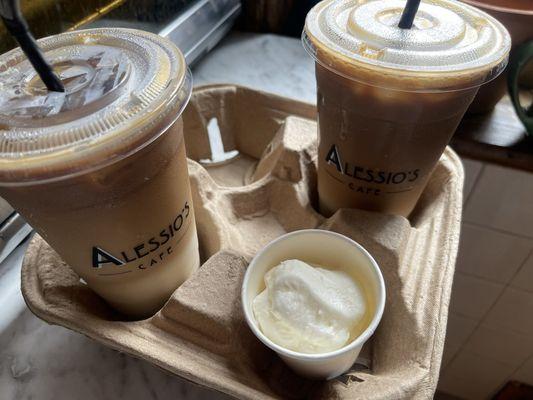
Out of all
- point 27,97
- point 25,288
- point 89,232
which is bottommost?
point 25,288

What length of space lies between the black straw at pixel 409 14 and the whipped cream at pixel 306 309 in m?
0.30

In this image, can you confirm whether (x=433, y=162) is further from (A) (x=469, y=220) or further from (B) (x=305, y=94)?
(A) (x=469, y=220)

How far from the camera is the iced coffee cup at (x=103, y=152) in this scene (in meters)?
0.34

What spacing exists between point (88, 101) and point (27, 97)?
0.06 meters

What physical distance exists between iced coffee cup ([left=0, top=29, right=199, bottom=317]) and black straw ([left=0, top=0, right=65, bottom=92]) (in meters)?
0.01

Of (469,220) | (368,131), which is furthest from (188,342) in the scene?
(469,220)

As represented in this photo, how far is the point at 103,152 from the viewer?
341 mm

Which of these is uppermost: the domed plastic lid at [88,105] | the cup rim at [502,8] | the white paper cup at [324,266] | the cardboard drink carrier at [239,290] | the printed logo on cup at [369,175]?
the domed plastic lid at [88,105]

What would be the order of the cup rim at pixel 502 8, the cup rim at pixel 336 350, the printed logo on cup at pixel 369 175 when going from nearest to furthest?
1. the cup rim at pixel 336 350
2. the printed logo on cup at pixel 369 175
3. the cup rim at pixel 502 8

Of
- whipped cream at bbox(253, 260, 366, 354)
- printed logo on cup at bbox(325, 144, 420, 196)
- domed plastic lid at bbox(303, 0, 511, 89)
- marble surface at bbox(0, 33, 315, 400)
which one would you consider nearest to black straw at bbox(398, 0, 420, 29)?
domed plastic lid at bbox(303, 0, 511, 89)

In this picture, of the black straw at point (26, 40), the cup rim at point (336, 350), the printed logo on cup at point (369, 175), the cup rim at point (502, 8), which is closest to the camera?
the black straw at point (26, 40)

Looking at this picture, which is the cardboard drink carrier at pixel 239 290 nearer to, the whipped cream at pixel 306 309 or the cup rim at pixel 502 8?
the whipped cream at pixel 306 309

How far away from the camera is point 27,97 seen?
0.37m

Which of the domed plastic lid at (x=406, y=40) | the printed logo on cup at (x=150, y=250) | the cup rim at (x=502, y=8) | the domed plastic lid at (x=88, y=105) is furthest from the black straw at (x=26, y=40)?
the cup rim at (x=502, y=8)
